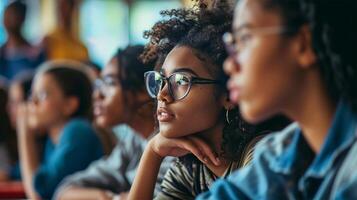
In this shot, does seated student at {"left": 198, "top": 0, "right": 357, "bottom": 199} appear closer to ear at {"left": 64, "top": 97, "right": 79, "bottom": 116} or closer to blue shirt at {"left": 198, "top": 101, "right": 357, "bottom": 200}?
blue shirt at {"left": 198, "top": 101, "right": 357, "bottom": 200}

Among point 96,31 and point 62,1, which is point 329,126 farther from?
point 96,31

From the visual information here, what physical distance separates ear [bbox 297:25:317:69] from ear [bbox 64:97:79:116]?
2472 millimetres

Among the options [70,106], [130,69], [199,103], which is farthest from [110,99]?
[199,103]

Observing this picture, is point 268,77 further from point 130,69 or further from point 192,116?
point 130,69

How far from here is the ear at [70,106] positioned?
143 inches

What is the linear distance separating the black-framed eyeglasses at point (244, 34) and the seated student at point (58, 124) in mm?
2175

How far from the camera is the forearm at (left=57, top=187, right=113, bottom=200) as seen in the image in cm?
286

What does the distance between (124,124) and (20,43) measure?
7.93 ft

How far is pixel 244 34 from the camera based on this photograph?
1269mm

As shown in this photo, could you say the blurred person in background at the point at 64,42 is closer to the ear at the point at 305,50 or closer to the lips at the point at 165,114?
the lips at the point at 165,114

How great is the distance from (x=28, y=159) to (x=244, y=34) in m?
2.52

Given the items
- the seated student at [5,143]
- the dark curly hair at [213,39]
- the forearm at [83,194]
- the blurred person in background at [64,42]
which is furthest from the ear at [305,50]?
the blurred person in background at [64,42]

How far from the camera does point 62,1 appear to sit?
18.2ft

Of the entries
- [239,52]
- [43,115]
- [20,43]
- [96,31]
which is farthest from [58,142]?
[96,31]
